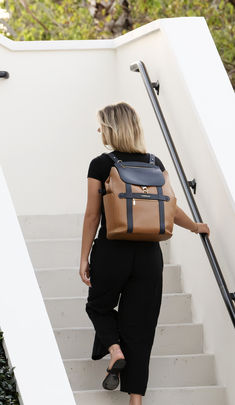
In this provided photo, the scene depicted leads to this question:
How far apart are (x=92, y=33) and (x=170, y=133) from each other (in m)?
5.94

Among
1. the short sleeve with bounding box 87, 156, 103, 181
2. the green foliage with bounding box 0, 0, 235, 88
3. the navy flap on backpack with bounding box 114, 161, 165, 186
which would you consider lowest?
the navy flap on backpack with bounding box 114, 161, 165, 186

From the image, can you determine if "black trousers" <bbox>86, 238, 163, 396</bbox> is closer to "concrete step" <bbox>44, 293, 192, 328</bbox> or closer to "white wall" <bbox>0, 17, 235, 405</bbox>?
"white wall" <bbox>0, 17, 235, 405</bbox>

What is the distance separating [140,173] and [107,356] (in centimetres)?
127

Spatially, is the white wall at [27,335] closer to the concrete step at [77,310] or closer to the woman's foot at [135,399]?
the woman's foot at [135,399]

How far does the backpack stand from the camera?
162 inches

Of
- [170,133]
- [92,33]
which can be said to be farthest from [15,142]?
[92,33]

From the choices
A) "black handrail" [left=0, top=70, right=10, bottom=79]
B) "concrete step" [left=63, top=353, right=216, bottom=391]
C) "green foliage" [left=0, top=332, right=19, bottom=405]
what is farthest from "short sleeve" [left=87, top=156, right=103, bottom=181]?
"black handrail" [left=0, top=70, right=10, bottom=79]

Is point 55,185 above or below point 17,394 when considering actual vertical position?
above

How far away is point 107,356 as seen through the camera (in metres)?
4.97

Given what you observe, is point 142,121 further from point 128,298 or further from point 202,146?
point 128,298

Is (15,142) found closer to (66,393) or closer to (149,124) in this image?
(149,124)

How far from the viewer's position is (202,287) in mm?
5086

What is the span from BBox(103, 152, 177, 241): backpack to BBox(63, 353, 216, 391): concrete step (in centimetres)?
93

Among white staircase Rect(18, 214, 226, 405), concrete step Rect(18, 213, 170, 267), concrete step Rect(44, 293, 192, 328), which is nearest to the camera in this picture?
white staircase Rect(18, 214, 226, 405)
